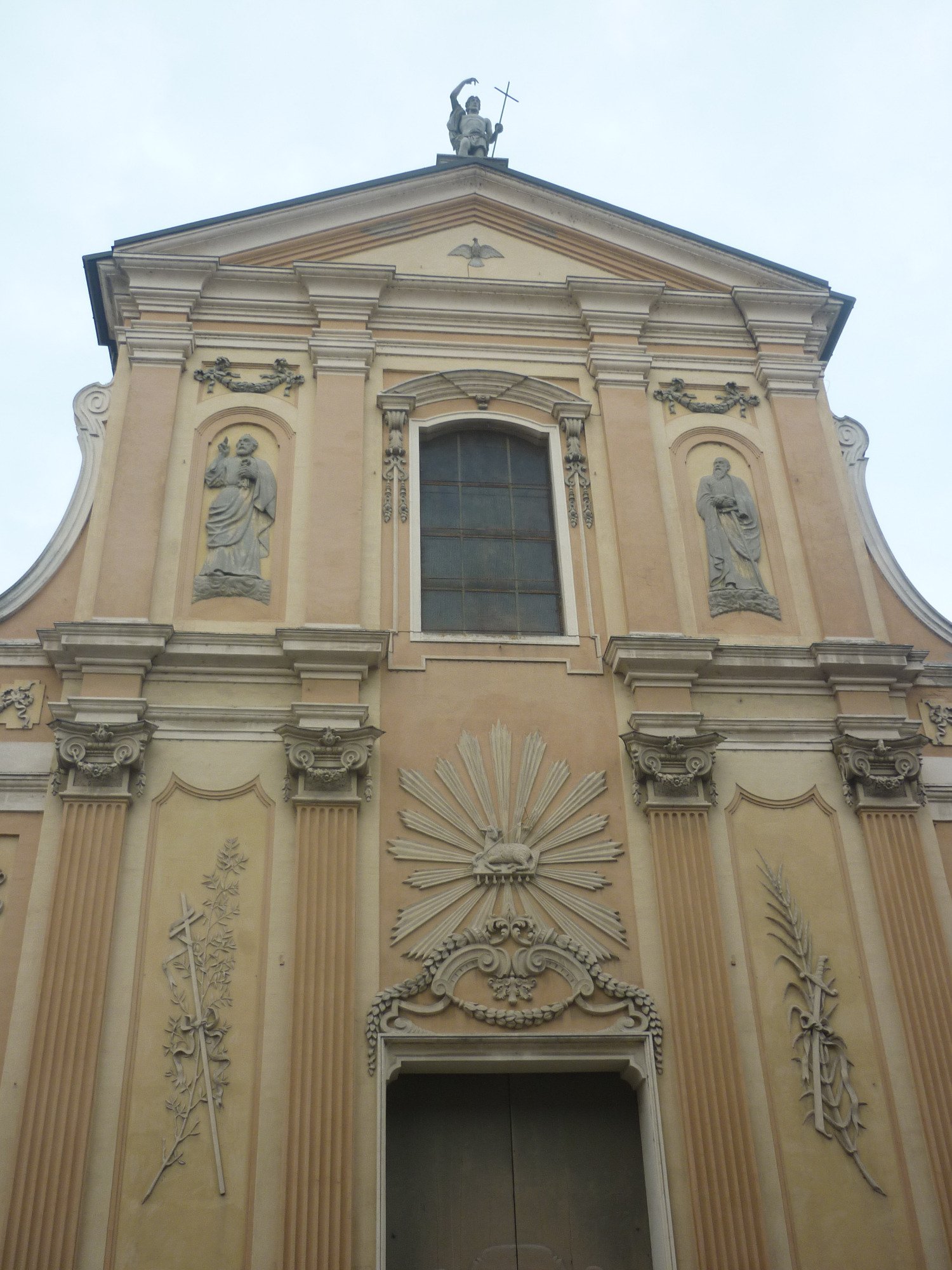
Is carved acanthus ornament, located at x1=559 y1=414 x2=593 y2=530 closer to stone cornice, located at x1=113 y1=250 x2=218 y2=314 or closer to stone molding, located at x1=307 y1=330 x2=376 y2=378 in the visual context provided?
stone molding, located at x1=307 y1=330 x2=376 y2=378

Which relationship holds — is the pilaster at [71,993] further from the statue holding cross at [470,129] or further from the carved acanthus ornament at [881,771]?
the statue holding cross at [470,129]

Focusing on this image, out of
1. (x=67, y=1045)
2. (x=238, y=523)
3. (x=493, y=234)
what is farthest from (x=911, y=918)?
(x=493, y=234)

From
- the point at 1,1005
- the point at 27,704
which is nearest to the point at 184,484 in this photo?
the point at 27,704

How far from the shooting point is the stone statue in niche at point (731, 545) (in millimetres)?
10484

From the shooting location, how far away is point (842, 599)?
10523mm

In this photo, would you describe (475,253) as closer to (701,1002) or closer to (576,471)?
(576,471)

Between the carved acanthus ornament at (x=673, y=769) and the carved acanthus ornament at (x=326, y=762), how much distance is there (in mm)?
1914

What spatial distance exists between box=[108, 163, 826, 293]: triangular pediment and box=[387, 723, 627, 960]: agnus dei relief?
5235 millimetres

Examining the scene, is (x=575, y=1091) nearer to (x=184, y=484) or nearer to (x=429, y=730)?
(x=429, y=730)

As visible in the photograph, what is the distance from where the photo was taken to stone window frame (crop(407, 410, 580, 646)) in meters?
10.0

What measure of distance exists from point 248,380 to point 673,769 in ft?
16.6

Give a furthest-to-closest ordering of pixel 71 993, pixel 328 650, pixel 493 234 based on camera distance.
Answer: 1. pixel 493 234
2. pixel 328 650
3. pixel 71 993

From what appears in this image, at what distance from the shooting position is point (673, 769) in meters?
9.38

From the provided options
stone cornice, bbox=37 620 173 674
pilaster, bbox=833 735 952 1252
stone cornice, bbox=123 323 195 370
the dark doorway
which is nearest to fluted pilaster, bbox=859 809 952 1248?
pilaster, bbox=833 735 952 1252
